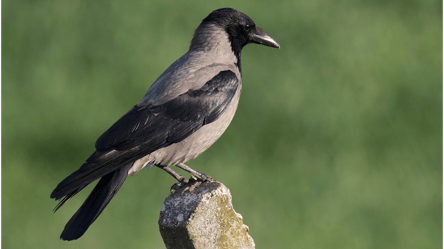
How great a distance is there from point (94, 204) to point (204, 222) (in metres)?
0.94

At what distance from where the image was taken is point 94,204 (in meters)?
3.42

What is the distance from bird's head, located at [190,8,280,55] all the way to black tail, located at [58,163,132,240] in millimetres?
1662

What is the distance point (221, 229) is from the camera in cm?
323

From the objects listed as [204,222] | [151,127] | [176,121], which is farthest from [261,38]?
[204,222]

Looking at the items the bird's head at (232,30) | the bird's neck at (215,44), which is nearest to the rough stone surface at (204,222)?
the bird's neck at (215,44)

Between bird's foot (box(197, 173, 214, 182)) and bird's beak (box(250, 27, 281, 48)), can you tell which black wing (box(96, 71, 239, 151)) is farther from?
bird's beak (box(250, 27, 281, 48))

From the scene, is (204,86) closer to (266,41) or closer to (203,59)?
(203,59)

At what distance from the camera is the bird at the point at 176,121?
337 cm

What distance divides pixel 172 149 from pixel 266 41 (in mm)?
1640

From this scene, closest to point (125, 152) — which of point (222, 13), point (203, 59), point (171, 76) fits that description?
point (171, 76)

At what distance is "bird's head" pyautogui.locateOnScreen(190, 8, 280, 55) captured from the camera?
4480mm

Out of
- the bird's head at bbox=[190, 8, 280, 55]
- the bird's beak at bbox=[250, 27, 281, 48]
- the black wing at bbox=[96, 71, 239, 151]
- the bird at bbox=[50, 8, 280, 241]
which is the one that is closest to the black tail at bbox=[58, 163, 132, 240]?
the bird at bbox=[50, 8, 280, 241]

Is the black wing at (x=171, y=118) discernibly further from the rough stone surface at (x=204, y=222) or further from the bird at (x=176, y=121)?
the rough stone surface at (x=204, y=222)

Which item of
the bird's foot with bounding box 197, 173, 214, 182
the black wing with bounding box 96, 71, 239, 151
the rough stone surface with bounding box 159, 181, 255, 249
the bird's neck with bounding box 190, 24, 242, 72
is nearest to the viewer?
the rough stone surface with bounding box 159, 181, 255, 249
